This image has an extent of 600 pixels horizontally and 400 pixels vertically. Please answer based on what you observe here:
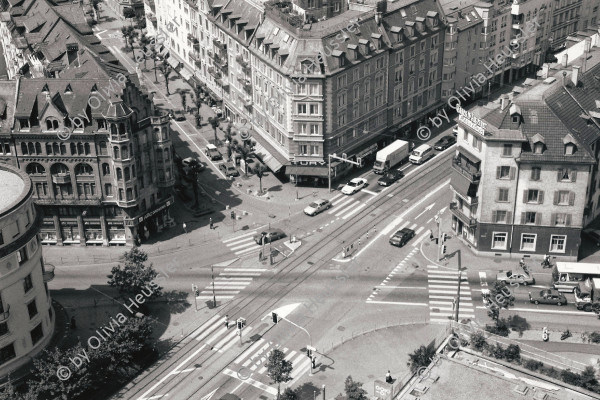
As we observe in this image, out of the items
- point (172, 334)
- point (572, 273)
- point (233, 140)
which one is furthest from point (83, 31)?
point (572, 273)

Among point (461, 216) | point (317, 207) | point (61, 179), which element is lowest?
point (317, 207)

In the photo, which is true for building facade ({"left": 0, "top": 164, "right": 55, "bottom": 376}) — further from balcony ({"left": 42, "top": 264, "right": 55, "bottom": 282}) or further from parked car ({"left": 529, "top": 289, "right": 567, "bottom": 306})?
parked car ({"left": 529, "top": 289, "right": 567, "bottom": 306})

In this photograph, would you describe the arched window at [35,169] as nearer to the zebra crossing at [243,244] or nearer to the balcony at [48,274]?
the balcony at [48,274]

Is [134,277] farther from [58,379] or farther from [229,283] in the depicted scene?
A: [58,379]

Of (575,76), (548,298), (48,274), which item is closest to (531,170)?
(548,298)

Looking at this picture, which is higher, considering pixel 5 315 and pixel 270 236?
pixel 5 315

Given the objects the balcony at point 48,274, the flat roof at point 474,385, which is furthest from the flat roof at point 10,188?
the flat roof at point 474,385
